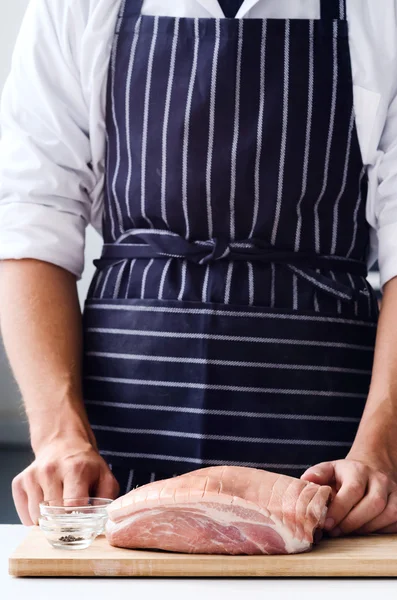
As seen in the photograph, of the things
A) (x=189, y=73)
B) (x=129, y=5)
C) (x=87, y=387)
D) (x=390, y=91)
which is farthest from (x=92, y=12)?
(x=87, y=387)

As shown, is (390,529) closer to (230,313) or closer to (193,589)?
(193,589)

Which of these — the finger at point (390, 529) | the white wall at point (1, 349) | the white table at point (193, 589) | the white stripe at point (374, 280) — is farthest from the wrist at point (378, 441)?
the white wall at point (1, 349)

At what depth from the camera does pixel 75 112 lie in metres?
1.71

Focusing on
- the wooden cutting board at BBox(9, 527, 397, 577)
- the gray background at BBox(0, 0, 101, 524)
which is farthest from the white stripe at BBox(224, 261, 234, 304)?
the gray background at BBox(0, 0, 101, 524)

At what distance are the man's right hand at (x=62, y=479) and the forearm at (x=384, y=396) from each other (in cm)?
36

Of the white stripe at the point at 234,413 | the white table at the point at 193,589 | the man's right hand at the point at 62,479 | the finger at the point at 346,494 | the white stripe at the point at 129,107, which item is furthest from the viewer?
the white stripe at the point at 129,107

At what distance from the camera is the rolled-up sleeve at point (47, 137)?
167 cm

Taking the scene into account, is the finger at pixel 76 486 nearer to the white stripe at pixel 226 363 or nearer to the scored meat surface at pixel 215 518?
the scored meat surface at pixel 215 518

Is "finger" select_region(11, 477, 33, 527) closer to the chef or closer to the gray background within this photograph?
the chef

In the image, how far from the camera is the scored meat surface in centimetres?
109

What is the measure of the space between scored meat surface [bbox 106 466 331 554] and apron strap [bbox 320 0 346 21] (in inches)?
33.0

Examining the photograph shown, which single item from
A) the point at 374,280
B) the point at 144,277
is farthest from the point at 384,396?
the point at 374,280

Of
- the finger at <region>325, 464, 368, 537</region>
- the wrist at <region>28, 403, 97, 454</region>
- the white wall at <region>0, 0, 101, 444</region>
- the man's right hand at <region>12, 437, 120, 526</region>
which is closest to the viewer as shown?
the finger at <region>325, 464, 368, 537</region>

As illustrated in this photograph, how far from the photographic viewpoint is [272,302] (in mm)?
1572
